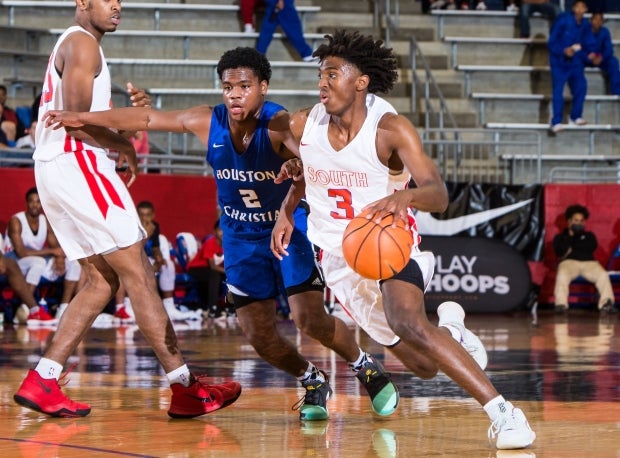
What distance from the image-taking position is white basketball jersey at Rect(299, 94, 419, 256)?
5500 millimetres

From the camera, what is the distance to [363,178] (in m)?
5.52

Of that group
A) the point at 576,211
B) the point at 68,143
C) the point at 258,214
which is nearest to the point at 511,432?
the point at 258,214

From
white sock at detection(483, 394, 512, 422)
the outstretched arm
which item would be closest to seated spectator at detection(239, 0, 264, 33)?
the outstretched arm

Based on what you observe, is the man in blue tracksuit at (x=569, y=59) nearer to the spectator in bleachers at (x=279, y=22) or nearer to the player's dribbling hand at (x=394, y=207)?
the spectator in bleachers at (x=279, y=22)

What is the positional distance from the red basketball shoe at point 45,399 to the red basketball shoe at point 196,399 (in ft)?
1.51

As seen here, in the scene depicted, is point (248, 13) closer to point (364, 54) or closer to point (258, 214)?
point (258, 214)

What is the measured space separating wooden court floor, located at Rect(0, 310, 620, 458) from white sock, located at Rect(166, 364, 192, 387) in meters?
0.19

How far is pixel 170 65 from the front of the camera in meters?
17.6

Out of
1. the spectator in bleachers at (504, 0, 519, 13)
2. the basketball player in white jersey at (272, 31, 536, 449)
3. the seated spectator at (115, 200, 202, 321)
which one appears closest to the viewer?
the basketball player in white jersey at (272, 31, 536, 449)

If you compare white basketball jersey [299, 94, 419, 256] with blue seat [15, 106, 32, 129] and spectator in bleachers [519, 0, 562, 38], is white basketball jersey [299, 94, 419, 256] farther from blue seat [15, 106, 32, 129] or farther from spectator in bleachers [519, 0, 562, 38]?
spectator in bleachers [519, 0, 562, 38]

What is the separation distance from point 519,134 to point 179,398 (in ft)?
41.0

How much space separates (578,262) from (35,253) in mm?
6727

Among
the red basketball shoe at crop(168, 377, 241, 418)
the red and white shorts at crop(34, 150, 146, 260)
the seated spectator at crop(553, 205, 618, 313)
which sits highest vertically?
the red and white shorts at crop(34, 150, 146, 260)

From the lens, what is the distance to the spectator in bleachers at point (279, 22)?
57.2ft
